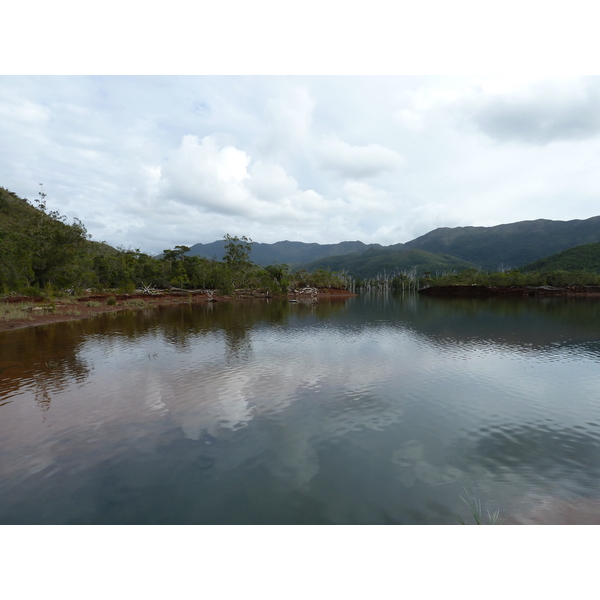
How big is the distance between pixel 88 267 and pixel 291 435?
74.3 m

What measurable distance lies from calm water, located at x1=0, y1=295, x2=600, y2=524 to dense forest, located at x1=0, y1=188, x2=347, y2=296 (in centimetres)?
3740

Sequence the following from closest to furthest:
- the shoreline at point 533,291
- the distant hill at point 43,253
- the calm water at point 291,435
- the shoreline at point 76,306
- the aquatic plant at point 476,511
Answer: the aquatic plant at point 476,511 < the calm water at point 291,435 < the shoreline at point 76,306 < the distant hill at point 43,253 < the shoreline at point 533,291

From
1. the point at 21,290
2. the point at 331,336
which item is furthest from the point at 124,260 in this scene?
the point at 331,336

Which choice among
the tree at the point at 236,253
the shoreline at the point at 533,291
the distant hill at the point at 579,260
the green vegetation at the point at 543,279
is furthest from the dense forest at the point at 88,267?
the distant hill at the point at 579,260

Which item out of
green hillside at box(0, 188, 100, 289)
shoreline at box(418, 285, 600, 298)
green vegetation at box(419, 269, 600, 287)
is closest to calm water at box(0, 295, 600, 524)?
green hillside at box(0, 188, 100, 289)

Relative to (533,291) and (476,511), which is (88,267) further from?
(533,291)

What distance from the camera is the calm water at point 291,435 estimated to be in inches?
284

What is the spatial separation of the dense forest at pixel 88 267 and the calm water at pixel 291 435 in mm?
37398

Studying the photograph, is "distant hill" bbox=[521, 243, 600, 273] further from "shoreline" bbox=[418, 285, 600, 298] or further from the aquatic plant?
the aquatic plant

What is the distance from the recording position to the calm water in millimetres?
7207

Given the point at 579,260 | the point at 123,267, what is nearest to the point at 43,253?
the point at 123,267

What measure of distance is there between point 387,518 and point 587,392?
13.2 meters

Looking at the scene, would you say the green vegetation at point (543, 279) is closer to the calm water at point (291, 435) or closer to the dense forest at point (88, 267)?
the dense forest at point (88, 267)

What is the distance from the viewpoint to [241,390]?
14.5 m
